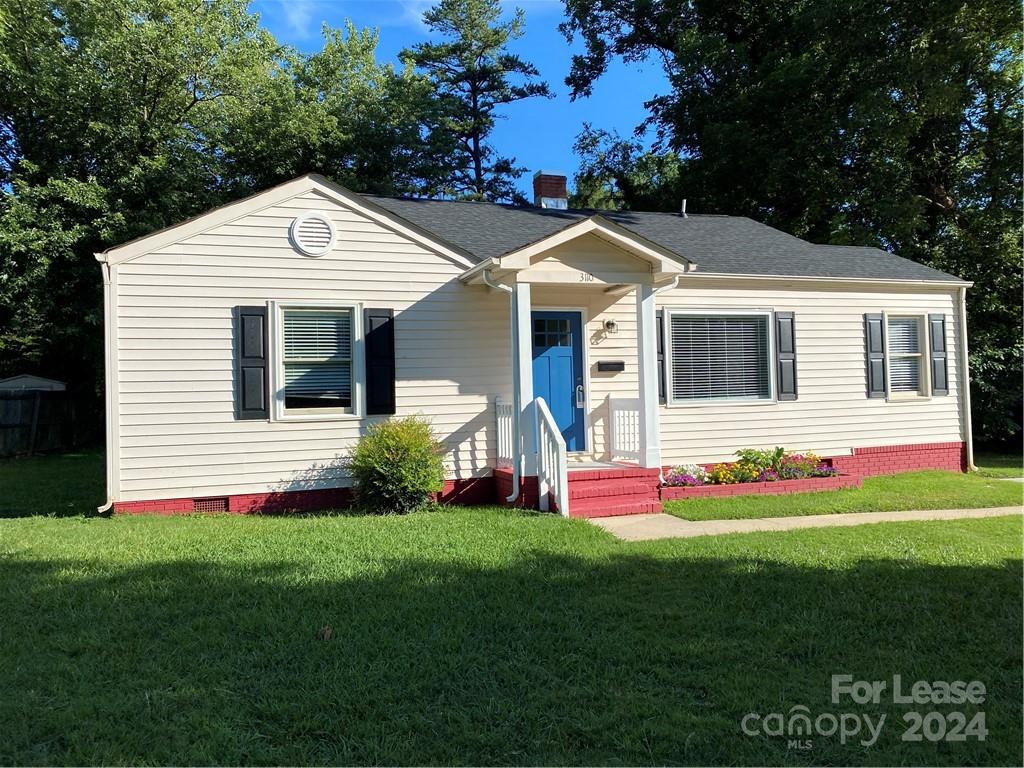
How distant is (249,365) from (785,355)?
7535mm

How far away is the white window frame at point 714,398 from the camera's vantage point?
967 centimetres

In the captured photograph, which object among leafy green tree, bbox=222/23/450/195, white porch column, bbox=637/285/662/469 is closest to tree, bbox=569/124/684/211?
leafy green tree, bbox=222/23/450/195

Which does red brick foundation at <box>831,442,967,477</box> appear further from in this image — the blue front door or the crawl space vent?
the crawl space vent

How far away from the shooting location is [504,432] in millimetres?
8711

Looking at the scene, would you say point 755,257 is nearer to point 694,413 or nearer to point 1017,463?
point 694,413

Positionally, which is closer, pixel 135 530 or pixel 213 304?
pixel 135 530

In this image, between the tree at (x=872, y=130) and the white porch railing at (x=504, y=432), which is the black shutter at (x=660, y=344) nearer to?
the white porch railing at (x=504, y=432)

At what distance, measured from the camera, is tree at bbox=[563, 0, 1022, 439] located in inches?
583

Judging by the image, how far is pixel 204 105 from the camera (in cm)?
1795

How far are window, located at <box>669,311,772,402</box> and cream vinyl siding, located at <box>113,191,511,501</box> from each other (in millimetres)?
2716

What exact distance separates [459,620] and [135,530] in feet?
13.5

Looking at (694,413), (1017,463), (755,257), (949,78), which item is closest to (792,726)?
(694,413)

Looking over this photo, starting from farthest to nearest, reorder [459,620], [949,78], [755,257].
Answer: [949,78]
[755,257]
[459,620]

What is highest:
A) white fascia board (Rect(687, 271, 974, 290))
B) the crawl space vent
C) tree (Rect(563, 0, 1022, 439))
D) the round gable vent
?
tree (Rect(563, 0, 1022, 439))
